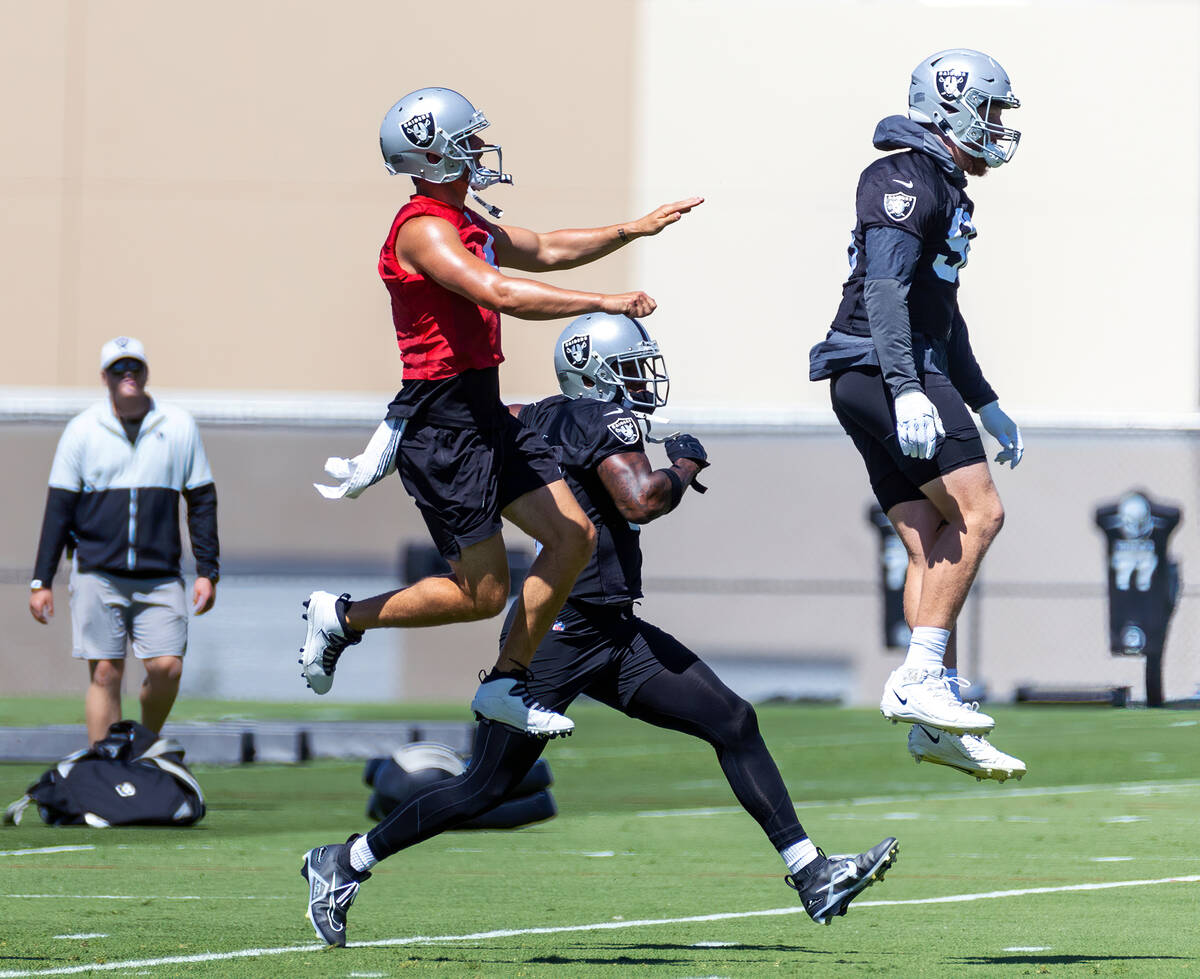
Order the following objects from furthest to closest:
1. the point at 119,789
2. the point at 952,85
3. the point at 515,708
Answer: the point at 119,789, the point at 952,85, the point at 515,708

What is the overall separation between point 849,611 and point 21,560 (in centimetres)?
812

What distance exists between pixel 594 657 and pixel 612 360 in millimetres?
1048

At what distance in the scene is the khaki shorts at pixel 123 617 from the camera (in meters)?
11.5

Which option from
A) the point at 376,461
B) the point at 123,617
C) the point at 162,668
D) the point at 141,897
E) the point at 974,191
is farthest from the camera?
the point at 974,191

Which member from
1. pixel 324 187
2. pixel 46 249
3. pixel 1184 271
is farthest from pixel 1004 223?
pixel 46 249

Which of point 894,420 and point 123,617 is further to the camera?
point 123,617

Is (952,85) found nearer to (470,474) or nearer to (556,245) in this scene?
(556,245)

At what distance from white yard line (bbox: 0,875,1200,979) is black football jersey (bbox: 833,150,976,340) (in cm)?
223

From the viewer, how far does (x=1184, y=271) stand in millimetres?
23141

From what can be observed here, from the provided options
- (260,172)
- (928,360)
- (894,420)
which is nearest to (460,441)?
(894,420)

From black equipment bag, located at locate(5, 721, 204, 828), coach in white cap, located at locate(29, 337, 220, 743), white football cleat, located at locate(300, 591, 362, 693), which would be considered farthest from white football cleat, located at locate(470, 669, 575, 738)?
coach in white cap, located at locate(29, 337, 220, 743)

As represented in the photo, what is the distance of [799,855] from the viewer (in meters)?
6.72

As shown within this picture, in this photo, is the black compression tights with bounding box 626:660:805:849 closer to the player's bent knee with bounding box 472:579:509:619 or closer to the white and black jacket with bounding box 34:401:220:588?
the player's bent knee with bounding box 472:579:509:619

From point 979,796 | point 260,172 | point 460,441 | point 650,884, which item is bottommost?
point 979,796
